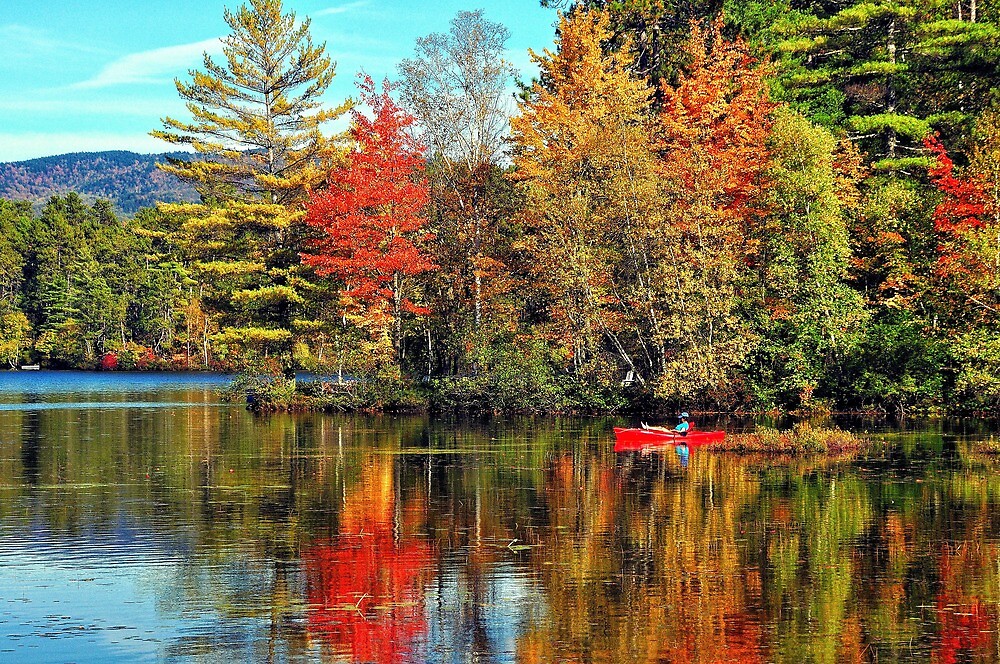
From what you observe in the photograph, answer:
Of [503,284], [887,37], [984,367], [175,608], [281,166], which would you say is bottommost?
[175,608]

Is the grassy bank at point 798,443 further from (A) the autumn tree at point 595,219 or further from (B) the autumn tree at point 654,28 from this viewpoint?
(B) the autumn tree at point 654,28

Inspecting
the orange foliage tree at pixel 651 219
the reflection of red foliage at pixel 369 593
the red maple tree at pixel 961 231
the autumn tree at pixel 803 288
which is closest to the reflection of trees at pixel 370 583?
the reflection of red foliage at pixel 369 593

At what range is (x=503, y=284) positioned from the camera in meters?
53.4

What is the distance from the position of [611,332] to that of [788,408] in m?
8.29

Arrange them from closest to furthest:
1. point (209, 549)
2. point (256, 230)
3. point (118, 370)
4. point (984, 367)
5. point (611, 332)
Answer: point (209, 549), point (984, 367), point (611, 332), point (256, 230), point (118, 370)

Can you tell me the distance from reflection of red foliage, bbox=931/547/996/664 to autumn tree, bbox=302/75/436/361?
129 feet

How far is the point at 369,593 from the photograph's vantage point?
1619 centimetres

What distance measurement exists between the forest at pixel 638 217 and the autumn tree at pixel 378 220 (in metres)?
0.14

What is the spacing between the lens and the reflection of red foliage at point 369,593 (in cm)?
1362

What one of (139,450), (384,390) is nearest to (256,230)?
(384,390)

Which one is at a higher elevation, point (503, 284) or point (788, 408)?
point (503, 284)

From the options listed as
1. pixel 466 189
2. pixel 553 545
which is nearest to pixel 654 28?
pixel 466 189

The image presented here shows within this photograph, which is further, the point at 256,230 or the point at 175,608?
the point at 256,230

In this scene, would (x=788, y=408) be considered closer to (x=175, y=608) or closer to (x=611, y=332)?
(x=611, y=332)
